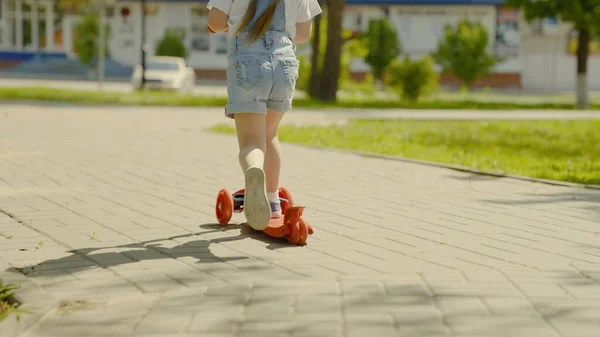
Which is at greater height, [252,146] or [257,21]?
[257,21]

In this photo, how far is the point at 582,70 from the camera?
3312 cm

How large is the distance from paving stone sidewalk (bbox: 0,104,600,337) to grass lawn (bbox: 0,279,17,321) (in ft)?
0.46

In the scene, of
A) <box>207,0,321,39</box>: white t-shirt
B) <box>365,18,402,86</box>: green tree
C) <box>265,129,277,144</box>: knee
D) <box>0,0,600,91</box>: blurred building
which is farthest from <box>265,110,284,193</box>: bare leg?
<box>0,0,600,91</box>: blurred building

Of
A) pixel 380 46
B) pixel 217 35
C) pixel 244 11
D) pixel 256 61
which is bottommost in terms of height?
pixel 256 61

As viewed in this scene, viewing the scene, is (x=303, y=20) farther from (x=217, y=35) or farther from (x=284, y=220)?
(x=217, y=35)

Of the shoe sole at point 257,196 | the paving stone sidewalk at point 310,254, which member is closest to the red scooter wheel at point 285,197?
the paving stone sidewalk at point 310,254

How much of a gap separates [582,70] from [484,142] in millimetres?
18662

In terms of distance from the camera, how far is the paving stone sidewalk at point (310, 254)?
14.5 feet

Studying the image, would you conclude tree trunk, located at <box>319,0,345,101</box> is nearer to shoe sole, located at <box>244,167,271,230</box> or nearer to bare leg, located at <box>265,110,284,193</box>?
bare leg, located at <box>265,110,284,193</box>

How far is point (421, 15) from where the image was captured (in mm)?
60312

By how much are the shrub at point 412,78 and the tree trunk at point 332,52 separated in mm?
2771

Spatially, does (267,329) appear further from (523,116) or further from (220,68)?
(220,68)

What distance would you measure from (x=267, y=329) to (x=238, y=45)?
95.2 inches

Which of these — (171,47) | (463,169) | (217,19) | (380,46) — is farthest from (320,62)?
(217,19)
